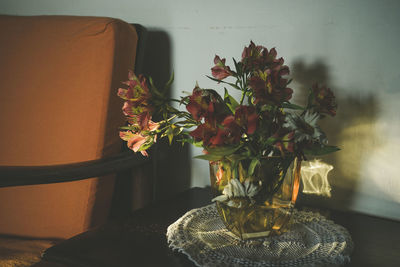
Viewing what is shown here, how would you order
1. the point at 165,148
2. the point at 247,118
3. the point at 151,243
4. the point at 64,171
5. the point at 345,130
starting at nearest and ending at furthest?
the point at 247,118, the point at 151,243, the point at 64,171, the point at 345,130, the point at 165,148

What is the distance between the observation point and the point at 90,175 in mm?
803

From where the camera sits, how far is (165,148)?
117 centimetres

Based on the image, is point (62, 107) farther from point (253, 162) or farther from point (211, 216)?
point (253, 162)

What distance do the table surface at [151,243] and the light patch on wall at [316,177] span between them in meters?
0.07

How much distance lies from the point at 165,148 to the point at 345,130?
1.86 feet

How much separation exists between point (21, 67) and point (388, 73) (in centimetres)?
97

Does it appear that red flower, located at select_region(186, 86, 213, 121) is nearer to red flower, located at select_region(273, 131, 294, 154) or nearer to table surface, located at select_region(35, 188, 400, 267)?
red flower, located at select_region(273, 131, 294, 154)

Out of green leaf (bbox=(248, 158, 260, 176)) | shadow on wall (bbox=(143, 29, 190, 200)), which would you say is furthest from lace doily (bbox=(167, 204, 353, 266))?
shadow on wall (bbox=(143, 29, 190, 200))

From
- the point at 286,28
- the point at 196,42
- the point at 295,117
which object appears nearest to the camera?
the point at 295,117

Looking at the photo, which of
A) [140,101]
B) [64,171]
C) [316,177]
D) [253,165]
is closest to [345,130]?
[316,177]

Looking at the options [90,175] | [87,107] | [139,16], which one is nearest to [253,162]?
[90,175]

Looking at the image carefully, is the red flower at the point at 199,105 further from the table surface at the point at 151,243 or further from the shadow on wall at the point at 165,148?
the shadow on wall at the point at 165,148

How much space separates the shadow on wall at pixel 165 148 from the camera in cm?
113

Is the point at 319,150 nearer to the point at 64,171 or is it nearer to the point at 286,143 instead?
the point at 286,143
